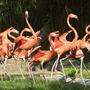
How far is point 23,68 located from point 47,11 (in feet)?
15.4

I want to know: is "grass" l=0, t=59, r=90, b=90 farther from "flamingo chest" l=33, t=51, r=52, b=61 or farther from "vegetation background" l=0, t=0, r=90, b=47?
"vegetation background" l=0, t=0, r=90, b=47

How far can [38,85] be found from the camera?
8.88m

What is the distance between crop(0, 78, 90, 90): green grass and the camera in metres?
8.57

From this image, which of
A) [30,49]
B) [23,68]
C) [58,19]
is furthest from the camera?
[58,19]

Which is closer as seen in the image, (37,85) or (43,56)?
(37,85)

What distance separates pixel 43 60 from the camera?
958cm

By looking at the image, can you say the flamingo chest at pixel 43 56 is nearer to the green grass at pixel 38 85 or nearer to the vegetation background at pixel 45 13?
the green grass at pixel 38 85

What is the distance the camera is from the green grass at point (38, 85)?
857 cm

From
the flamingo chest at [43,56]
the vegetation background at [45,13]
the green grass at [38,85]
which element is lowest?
the green grass at [38,85]

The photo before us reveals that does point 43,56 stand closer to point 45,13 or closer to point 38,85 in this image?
point 38,85

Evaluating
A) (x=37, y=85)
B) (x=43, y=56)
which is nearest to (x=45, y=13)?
(x=43, y=56)

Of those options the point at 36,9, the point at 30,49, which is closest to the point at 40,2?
the point at 36,9

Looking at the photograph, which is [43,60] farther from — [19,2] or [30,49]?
[19,2]

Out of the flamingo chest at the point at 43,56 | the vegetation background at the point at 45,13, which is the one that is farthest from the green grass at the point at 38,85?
the vegetation background at the point at 45,13
